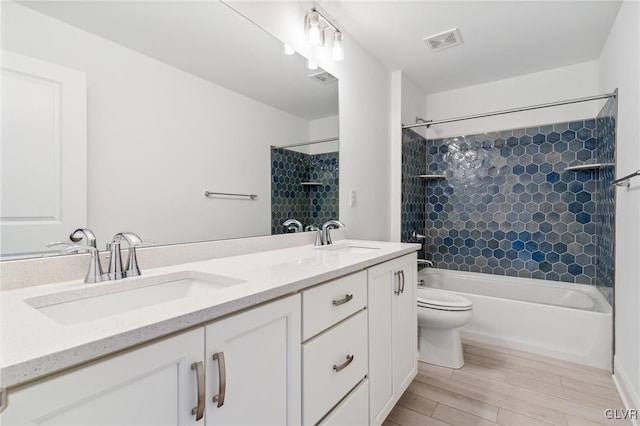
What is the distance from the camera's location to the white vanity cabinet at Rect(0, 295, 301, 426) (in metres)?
0.48

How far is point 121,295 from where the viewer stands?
0.88 meters

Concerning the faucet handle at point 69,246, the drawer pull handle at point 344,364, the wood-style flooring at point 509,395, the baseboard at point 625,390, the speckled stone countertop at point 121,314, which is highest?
the faucet handle at point 69,246

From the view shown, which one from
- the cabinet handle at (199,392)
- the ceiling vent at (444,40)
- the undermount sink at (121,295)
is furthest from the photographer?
the ceiling vent at (444,40)

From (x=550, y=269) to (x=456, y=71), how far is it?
2006 mm

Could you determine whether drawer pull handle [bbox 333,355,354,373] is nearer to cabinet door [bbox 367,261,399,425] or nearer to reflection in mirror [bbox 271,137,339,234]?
cabinet door [bbox 367,261,399,425]

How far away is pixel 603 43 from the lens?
2.40m

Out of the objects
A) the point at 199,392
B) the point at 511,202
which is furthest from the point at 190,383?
the point at 511,202

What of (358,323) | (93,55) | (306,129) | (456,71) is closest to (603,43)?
(456,71)

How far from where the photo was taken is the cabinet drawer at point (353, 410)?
1085 millimetres

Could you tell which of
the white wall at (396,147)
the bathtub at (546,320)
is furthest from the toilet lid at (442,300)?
the white wall at (396,147)

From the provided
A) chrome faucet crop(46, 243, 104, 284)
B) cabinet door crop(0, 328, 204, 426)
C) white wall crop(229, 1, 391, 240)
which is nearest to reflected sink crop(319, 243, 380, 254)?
white wall crop(229, 1, 391, 240)

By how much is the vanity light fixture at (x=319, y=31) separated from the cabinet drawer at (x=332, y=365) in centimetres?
151

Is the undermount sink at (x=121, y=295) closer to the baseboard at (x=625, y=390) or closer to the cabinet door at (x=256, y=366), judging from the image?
the cabinet door at (x=256, y=366)

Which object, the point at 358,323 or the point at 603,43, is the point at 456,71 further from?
the point at 358,323
